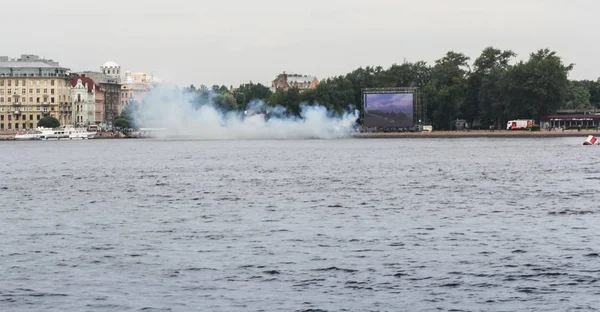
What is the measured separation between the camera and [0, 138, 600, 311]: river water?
27422mm

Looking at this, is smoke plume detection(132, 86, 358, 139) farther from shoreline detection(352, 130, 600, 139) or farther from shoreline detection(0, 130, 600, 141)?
shoreline detection(352, 130, 600, 139)

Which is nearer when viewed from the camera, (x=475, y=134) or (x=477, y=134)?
(x=477, y=134)

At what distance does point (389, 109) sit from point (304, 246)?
137485 mm

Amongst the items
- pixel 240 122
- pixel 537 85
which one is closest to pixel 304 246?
pixel 537 85

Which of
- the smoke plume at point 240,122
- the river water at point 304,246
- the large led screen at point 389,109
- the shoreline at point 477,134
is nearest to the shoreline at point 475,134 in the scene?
the shoreline at point 477,134

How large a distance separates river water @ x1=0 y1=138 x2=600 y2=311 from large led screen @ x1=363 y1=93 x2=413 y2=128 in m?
104

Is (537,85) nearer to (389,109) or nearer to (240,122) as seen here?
(389,109)

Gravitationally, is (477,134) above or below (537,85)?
below

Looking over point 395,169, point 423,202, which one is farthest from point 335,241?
point 395,169

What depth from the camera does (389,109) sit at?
565ft

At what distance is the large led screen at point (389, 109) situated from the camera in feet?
561

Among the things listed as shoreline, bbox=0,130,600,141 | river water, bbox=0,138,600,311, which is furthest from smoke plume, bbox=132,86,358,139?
river water, bbox=0,138,600,311

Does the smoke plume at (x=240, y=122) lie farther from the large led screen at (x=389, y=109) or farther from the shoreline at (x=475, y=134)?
the large led screen at (x=389, y=109)

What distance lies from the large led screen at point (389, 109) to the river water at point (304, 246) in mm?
103696
